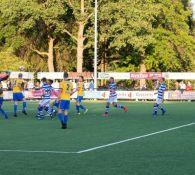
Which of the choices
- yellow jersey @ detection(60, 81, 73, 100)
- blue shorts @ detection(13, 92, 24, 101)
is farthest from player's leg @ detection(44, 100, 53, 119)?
yellow jersey @ detection(60, 81, 73, 100)

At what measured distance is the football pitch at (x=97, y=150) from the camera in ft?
42.1

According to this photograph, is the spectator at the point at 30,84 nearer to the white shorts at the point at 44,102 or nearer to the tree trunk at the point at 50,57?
the tree trunk at the point at 50,57

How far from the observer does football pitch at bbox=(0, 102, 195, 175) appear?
1284 cm

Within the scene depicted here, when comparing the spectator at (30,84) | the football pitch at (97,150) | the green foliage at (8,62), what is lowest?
the football pitch at (97,150)

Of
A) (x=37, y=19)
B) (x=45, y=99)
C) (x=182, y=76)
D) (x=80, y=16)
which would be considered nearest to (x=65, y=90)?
(x=45, y=99)

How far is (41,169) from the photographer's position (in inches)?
504

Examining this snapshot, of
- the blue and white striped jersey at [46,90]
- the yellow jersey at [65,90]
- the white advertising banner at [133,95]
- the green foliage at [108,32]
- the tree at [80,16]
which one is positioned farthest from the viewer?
the tree at [80,16]

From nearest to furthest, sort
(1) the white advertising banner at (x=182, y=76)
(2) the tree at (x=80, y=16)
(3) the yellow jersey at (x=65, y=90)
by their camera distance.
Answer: (3) the yellow jersey at (x=65, y=90), (1) the white advertising banner at (x=182, y=76), (2) the tree at (x=80, y=16)

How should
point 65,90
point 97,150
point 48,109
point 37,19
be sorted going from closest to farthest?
1. point 97,150
2. point 65,90
3. point 48,109
4. point 37,19

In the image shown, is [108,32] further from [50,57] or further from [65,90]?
[65,90]

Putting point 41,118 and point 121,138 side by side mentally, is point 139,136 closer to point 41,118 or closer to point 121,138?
point 121,138

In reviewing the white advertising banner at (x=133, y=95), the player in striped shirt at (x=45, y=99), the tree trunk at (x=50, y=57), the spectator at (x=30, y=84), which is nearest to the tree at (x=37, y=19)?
the tree trunk at (x=50, y=57)

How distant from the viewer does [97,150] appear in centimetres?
1628

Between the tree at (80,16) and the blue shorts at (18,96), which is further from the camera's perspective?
the tree at (80,16)
